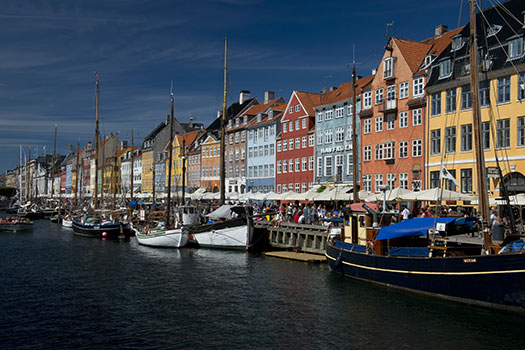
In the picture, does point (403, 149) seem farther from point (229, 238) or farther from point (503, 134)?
point (229, 238)

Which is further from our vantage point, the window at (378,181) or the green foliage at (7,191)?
the green foliage at (7,191)

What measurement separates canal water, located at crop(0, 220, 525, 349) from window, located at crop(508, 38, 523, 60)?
68.5 ft

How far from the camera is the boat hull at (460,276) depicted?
19.6m

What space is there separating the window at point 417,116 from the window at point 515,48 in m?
10.2

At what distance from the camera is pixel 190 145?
10238 centimetres

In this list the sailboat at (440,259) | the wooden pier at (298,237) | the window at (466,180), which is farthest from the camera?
the window at (466,180)

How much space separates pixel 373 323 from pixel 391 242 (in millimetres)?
6915

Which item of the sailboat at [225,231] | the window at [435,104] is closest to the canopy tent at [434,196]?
the sailboat at [225,231]

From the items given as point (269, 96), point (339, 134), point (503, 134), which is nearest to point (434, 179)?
point (503, 134)

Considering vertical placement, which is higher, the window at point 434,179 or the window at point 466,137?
the window at point 466,137

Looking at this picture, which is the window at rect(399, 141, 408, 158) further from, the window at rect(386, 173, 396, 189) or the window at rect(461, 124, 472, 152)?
the window at rect(461, 124, 472, 152)

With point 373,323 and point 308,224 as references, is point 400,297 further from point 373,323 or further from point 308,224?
point 308,224

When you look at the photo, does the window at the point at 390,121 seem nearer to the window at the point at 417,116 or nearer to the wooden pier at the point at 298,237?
the window at the point at 417,116

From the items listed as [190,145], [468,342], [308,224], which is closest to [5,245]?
[308,224]
